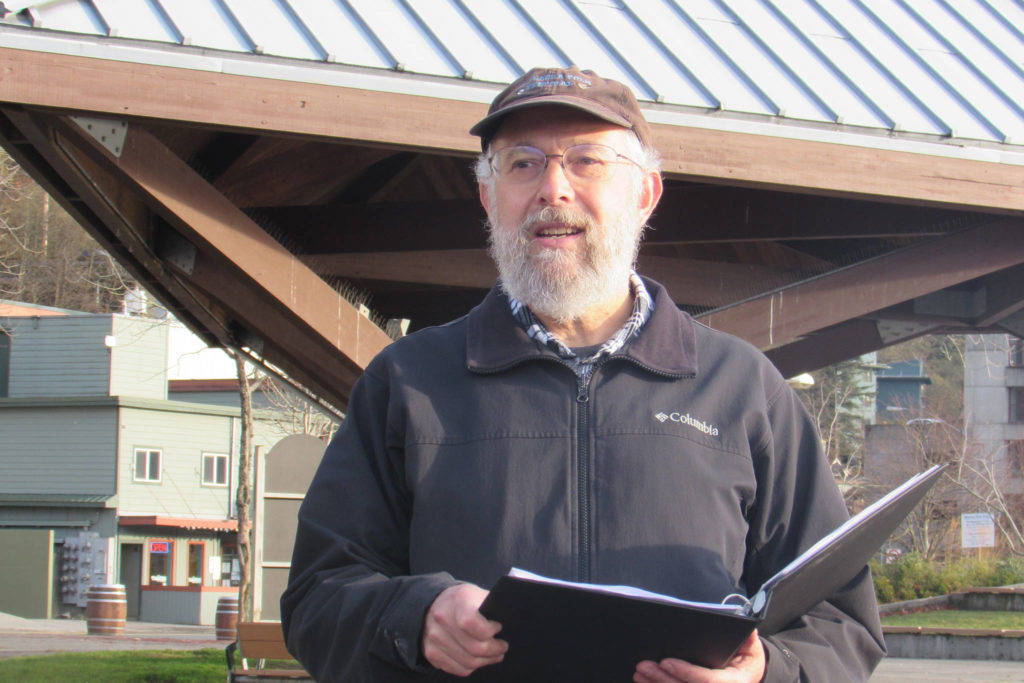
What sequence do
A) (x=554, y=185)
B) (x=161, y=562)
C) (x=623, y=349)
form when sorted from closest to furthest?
(x=623, y=349) < (x=554, y=185) < (x=161, y=562)

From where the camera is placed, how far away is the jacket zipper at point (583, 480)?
2240mm

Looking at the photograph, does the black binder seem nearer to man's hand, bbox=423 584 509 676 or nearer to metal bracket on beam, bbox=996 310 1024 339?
man's hand, bbox=423 584 509 676

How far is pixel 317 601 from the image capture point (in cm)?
231

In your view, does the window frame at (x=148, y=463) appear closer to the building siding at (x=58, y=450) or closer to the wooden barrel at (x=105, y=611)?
the building siding at (x=58, y=450)

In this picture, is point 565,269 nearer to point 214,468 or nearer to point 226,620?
point 226,620

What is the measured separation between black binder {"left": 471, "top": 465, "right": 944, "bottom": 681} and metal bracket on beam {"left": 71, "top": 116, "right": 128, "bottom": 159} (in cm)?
399

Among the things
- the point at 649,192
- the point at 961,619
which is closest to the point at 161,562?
the point at 961,619

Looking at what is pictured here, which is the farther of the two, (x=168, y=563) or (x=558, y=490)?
(x=168, y=563)

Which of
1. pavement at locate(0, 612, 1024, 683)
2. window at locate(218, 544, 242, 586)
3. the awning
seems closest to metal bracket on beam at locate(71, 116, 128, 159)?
pavement at locate(0, 612, 1024, 683)

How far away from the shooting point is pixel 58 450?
37.9 meters

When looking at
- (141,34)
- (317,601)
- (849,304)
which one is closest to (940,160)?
(849,304)

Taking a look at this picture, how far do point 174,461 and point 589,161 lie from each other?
38598 mm

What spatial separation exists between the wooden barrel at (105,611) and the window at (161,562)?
43.5 feet

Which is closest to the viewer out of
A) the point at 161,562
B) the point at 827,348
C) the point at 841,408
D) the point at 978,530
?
the point at 827,348
